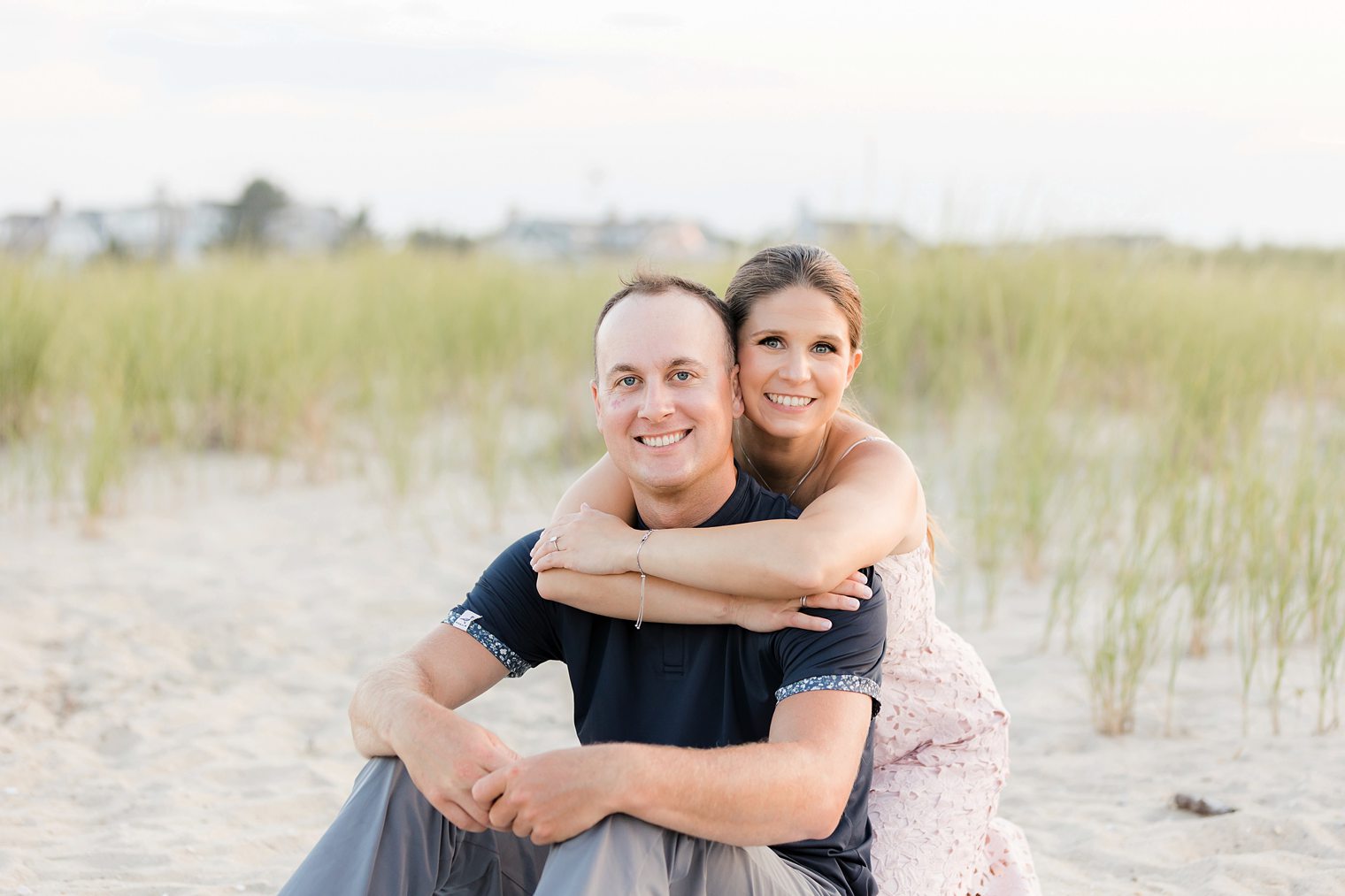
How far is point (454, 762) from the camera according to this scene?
1797mm

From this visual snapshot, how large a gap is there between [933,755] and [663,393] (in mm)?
934

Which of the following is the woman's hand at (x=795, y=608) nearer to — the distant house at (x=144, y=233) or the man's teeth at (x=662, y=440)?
the man's teeth at (x=662, y=440)

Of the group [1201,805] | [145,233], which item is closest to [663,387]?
[1201,805]

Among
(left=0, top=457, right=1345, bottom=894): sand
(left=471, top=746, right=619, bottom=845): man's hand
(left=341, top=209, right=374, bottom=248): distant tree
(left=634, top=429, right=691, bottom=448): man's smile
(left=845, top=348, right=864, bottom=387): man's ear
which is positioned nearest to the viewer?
(left=471, top=746, right=619, bottom=845): man's hand

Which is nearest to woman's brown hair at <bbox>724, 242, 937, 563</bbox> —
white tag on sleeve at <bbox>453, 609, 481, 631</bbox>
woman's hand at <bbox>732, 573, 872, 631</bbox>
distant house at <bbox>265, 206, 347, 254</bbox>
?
woman's hand at <bbox>732, 573, 872, 631</bbox>

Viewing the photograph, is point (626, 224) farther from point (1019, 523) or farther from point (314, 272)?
point (1019, 523)

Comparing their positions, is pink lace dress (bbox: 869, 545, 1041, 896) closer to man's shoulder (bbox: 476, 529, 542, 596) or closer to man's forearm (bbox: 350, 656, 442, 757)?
man's shoulder (bbox: 476, 529, 542, 596)

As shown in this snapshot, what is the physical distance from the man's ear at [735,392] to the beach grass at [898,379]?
231 centimetres

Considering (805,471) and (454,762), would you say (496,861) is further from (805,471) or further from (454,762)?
(805,471)

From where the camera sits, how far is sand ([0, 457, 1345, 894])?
2846 millimetres

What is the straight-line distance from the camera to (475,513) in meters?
6.21

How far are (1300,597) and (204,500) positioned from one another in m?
5.18

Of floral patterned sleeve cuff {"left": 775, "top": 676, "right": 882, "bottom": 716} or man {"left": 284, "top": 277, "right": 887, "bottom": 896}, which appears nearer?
man {"left": 284, "top": 277, "right": 887, "bottom": 896}

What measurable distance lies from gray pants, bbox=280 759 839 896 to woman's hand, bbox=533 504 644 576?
1.38ft
